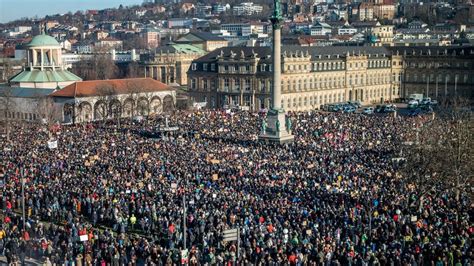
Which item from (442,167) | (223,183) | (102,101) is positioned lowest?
(223,183)

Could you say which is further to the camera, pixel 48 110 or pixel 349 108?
pixel 349 108

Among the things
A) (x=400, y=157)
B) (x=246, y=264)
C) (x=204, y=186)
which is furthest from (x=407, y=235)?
(x=400, y=157)

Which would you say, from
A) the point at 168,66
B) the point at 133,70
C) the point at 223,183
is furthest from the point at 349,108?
the point at 133,70

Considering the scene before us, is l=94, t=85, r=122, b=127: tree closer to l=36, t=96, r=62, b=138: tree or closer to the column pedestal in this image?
l=36, t=96, r=62, b=138: tree

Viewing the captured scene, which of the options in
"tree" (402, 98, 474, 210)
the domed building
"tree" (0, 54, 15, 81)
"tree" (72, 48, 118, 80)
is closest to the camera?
"tree" (402, 98, 474, 210)

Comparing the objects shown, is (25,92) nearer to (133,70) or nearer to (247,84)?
(247,84)

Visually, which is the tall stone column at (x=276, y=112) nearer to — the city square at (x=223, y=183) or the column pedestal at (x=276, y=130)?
the column pedestal at (x=276, y=130)

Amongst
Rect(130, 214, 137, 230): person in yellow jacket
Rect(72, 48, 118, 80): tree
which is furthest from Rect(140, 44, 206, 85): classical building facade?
Rect(130, 214, 137, 230): person in yellow jacket
